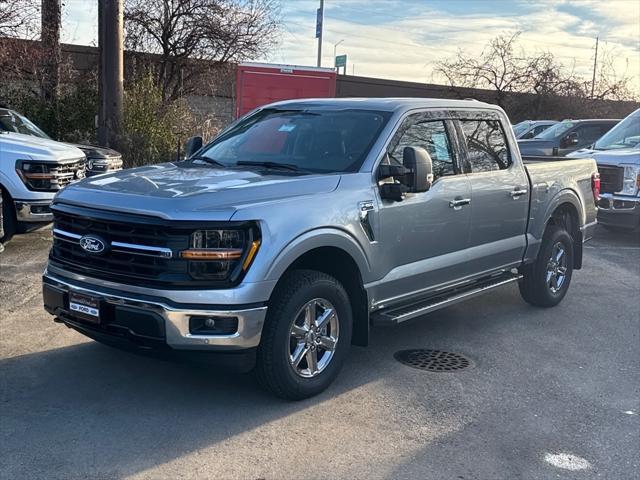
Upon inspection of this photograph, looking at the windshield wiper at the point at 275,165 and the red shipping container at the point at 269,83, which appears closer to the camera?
the windshield wiper at the point at 275,165

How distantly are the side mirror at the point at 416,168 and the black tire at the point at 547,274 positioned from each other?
2.47m

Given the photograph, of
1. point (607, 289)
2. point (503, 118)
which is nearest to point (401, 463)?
point (503, 118)

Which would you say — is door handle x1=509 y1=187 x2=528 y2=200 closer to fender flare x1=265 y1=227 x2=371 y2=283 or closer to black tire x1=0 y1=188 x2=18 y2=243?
fender flare x1=265 y1=227 x2=371 y2=283

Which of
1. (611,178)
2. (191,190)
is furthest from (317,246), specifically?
(611,178)

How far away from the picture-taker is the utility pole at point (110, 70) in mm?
12852

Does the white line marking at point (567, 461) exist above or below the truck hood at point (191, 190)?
below

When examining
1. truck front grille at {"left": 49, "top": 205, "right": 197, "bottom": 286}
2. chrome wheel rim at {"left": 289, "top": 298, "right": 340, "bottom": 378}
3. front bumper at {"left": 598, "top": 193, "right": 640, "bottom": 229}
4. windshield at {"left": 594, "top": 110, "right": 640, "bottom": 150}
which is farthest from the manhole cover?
windshield at {"left": 594, "top": 110, "right": 640, "bottom": 150}

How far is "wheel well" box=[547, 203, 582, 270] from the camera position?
7352mm

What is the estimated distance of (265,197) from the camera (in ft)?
14.2

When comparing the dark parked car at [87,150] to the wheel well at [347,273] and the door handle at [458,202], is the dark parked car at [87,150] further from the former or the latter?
the wheel well at [347,273]

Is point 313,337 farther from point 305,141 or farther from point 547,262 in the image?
point 547,262

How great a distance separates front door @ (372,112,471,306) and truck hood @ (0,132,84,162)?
5285 mm

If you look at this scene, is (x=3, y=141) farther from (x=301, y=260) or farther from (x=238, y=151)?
(x=301, y=260)

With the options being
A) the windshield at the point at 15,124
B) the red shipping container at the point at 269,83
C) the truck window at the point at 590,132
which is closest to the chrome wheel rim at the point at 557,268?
the windshield at the point at 15,124
